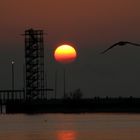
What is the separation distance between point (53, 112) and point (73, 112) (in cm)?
461
